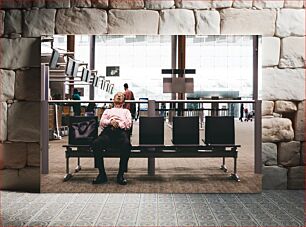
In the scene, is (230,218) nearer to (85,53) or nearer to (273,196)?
(273,196)

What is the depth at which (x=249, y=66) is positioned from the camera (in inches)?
195

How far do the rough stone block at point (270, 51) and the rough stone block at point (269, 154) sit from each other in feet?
3.00

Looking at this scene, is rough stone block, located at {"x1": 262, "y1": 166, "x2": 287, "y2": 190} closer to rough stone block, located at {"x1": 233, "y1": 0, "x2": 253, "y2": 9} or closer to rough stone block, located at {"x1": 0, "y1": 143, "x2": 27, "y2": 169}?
rough stone block, located at {"x1": 233, "y1": 0, "x2": 253, "y2": 9}

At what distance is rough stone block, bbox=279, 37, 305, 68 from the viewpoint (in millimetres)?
5023

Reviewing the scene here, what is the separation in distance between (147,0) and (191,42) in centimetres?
68

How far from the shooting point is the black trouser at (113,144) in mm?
5012

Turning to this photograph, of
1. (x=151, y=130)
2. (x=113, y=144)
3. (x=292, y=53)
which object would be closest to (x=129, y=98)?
(x=151, y=130)

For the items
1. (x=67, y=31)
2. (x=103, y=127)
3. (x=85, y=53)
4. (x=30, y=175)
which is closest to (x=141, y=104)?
(x=103, y=127)

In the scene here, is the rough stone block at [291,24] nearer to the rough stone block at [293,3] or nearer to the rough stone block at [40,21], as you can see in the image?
the rough stone block at [293,3]

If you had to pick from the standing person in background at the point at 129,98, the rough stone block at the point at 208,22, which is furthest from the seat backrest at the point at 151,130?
the rough stone block at the point at 208,22

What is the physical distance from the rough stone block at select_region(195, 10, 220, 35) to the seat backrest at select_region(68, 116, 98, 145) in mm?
1536

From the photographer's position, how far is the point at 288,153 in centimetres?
510

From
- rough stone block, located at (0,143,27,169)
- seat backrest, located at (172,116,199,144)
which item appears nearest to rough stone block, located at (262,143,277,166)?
seat backrest, located at (172,116,199,144)

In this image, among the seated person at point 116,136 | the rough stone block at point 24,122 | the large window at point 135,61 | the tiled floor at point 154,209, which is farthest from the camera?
the rough stone block at point 24,122
